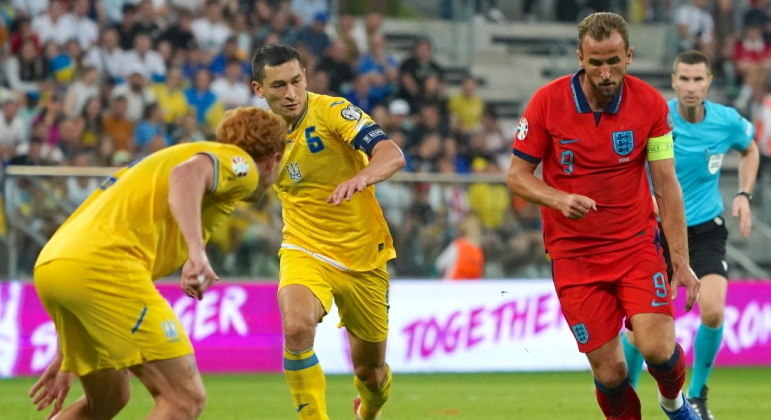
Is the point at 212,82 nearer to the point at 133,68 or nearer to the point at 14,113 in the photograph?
the point at 133,68

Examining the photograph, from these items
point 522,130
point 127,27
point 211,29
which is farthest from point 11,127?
point 522,130

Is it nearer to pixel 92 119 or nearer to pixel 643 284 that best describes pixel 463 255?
pixel 92 119

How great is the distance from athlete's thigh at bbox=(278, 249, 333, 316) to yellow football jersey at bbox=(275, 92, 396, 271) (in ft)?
0.20

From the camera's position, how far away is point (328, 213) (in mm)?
9039

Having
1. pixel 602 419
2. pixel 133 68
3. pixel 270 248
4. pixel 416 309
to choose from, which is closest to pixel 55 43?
pixel 133 68

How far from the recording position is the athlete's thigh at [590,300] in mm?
7938

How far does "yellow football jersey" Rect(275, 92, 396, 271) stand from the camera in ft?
29.4

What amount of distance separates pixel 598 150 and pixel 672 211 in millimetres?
573

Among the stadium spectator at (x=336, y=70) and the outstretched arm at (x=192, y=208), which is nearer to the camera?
the outstretched arm at (x=192, y=208)

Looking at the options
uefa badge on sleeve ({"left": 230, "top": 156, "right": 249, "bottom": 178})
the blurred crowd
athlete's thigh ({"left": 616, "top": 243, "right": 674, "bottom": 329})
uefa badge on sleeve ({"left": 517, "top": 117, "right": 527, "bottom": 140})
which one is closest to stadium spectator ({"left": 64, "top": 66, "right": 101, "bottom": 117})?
the blurred crowd

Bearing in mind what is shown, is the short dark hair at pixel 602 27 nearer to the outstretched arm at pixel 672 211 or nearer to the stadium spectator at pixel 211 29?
the outstretched arm at pixel 672 211

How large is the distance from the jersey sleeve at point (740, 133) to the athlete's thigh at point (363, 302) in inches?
137

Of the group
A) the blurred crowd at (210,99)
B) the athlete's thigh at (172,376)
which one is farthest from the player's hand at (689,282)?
the blurred crowd at (210,99)

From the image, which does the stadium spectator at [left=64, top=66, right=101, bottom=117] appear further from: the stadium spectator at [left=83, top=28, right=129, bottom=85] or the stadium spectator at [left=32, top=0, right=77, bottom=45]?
the stadium spectator at [left=32, top=0, right=77, bottom=45]
